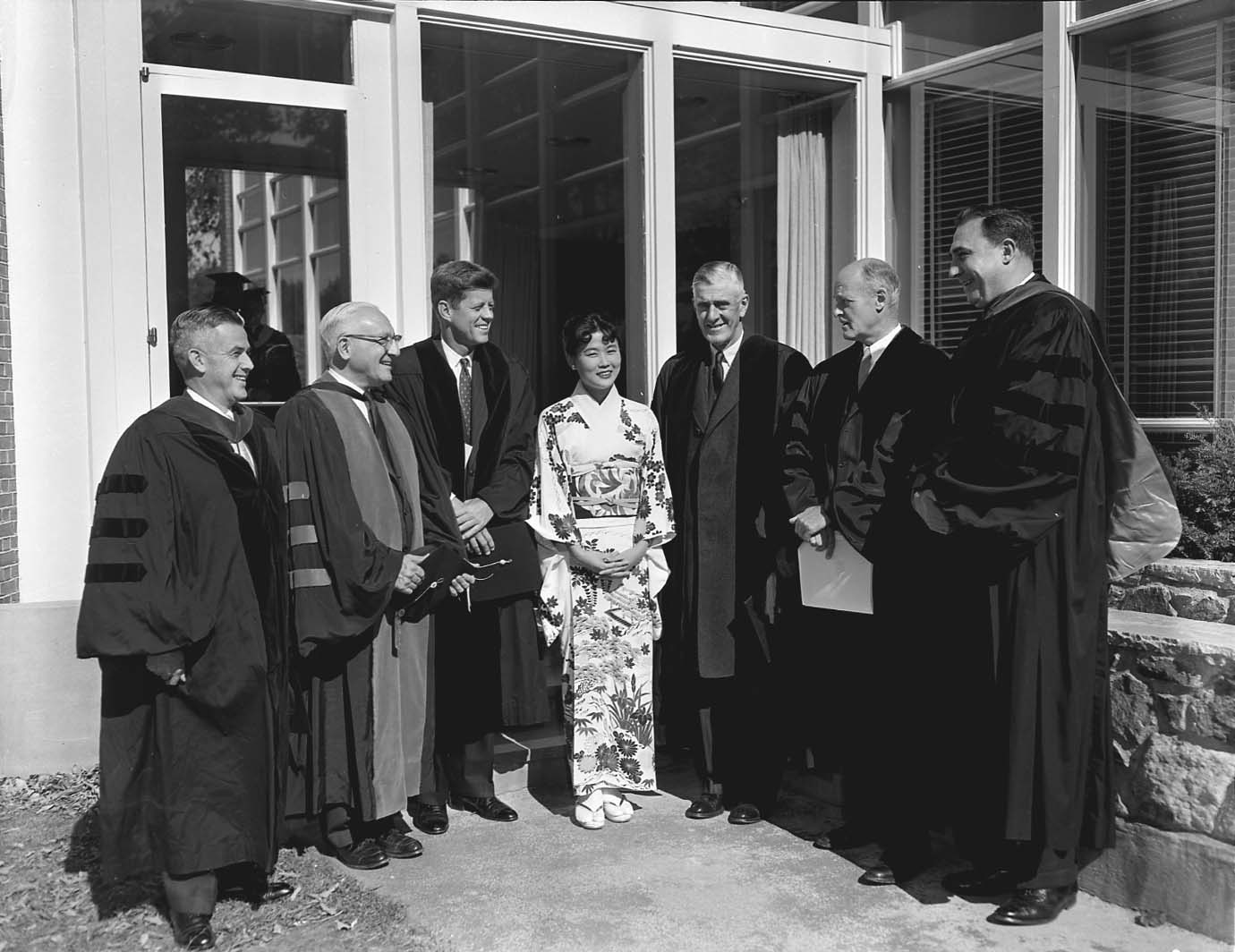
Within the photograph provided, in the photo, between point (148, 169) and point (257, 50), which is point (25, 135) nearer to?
point (148, 169)

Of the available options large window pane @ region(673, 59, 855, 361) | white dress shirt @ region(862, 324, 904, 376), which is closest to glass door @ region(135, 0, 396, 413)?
large window pane @ region(673, 59, 855, 361)

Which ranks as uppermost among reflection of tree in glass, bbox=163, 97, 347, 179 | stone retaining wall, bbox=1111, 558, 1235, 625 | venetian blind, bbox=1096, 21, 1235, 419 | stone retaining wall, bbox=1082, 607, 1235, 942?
reflection of tree in glass, bbox=163, 97, 347, 179

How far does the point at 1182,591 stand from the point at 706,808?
2.01m

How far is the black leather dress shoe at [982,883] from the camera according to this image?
4102 millimetres

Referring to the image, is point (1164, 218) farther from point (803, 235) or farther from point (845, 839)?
point (845, 839)

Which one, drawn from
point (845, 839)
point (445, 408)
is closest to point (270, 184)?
point (445, 408)

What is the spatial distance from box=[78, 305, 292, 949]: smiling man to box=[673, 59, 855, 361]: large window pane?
11.7 feet

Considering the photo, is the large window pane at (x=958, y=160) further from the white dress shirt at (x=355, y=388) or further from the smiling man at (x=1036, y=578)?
the white dress shirt at (x=355, y=388)

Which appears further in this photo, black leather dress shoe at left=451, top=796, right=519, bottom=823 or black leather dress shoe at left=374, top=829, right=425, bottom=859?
black leather dress shoe at left=451, top=796, right=519, bottom=823

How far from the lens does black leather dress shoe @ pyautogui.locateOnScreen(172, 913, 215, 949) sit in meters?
3.76

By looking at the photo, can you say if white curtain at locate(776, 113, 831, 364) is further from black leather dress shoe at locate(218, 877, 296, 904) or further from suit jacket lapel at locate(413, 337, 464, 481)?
black leather dress shoe at locate(218, 877, 296, 904)

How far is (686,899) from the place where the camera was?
415 centimetres

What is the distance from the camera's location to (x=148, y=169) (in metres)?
5.16

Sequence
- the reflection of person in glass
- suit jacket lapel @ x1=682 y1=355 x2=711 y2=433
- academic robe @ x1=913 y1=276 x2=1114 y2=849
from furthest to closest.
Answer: the reflection of person in glass, suit jacket lapel @ x1=682 y1=355 x2=711 y2=433, academic robe @ x1=913 y1=276 x2=1114 y2=849
